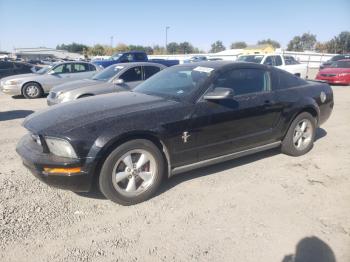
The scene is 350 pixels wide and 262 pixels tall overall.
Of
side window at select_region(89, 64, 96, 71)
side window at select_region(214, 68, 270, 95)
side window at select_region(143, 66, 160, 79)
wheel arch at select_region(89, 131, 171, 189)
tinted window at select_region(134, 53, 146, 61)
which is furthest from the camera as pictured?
tinted window at select_region(134, 53, 146, 61)

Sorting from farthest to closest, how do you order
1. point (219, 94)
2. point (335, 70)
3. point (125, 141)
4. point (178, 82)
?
point (335, 70)
point (178, 82)
point (219, 94)
point (125, 141)

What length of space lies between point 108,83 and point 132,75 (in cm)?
72

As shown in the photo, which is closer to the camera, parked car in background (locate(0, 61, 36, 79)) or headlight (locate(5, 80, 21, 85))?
headlight (locate(5, 80, 21, 85))

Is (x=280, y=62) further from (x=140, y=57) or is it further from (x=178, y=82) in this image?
(x=178, y=82)

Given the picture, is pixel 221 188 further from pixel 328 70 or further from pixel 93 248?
pixel 328 70

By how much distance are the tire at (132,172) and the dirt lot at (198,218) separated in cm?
15

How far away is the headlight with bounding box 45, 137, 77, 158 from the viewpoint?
313cm

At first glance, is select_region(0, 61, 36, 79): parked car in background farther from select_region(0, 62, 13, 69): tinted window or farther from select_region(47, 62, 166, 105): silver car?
select_region(47, 62, 166, 105): silver car

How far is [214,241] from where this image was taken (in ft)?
9.46

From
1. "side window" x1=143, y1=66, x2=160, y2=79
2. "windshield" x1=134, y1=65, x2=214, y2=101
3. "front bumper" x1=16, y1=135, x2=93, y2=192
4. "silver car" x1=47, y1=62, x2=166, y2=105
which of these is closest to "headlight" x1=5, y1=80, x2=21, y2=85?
"silver car" x1=47, y1=62, x2=166, y2=105

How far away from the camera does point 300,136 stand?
5.10 metres

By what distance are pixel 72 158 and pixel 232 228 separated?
176 cm

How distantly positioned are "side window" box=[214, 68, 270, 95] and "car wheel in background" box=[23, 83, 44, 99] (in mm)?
9660

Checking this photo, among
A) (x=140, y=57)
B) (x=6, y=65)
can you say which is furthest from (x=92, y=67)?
(x=140, y=57)
